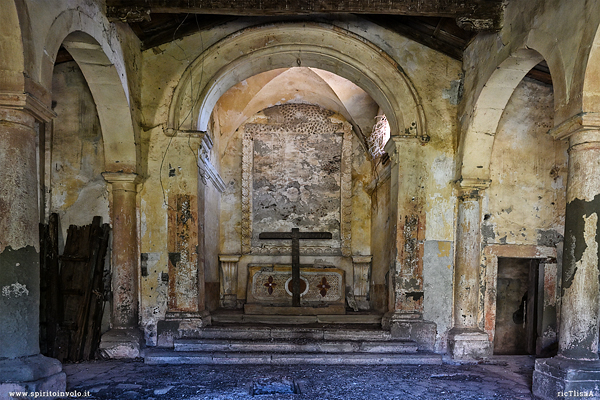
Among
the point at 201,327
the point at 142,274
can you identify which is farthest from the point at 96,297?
the point at 201,327

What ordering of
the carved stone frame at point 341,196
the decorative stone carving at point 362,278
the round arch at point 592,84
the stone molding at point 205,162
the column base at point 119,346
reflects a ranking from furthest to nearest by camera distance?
the carved stone frame at point 341,196 → the decorative stone carving at point 362,278 → the stone molding at point 205,162 → the column base at point 119,346 → the round arch at point 592,84

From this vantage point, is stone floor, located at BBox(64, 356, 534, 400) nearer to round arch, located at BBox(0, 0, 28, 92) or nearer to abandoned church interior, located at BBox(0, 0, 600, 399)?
abandoned church interior, located at BBox(0, 0, 600, 399)

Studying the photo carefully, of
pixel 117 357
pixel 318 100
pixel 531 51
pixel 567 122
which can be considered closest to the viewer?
pixel 567 122

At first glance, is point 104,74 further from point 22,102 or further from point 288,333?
point 288,333

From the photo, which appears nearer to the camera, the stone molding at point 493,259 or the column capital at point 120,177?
the column capital at point 120,177

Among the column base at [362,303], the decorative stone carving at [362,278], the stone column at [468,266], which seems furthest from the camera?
the decorative stone carving at [362,278]

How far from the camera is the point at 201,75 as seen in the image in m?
6.06

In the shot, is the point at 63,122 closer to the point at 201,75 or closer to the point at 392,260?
the point at 201,75

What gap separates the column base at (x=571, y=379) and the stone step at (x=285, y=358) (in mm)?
1567

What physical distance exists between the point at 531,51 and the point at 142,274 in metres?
5.33

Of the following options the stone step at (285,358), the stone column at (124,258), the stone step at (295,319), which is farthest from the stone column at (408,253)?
the stone column at (124,258)

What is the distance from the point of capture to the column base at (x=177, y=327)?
5.74m

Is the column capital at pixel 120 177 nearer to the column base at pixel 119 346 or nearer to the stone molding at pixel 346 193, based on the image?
the column base at pixel 119 346

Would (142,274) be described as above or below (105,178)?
below
